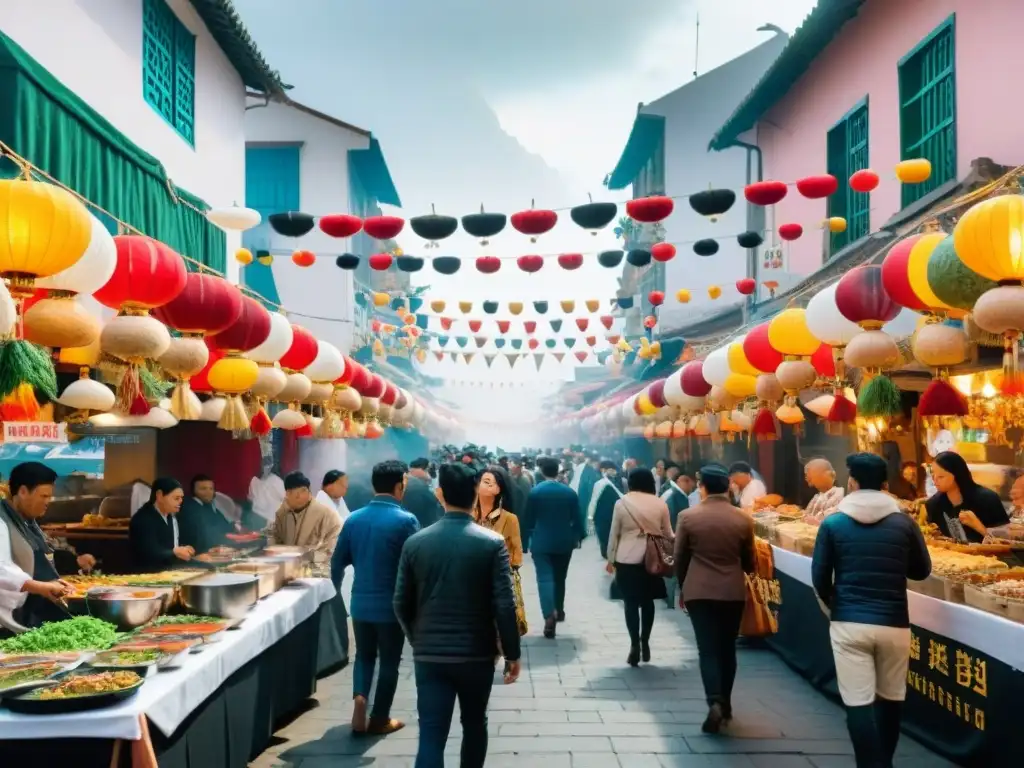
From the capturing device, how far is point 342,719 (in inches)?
285

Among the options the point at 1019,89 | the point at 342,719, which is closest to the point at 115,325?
the point at 342,719

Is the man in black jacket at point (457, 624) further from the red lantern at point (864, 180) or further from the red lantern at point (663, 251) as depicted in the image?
the red lantern at point (663, 251)

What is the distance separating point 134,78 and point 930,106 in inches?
387

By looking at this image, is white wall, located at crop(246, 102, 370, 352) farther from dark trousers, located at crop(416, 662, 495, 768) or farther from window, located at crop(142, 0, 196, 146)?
dark trousers, located at crop(416, 662, 495, 768)

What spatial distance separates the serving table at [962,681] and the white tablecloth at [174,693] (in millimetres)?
4451

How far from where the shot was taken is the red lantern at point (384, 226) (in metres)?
10.7

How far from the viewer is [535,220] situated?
412 inches

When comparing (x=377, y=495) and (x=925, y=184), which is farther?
(x=925, y=184)

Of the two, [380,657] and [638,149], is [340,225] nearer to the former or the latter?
[380,657]

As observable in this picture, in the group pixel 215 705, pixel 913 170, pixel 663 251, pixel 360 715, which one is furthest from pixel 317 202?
pixel 215 705

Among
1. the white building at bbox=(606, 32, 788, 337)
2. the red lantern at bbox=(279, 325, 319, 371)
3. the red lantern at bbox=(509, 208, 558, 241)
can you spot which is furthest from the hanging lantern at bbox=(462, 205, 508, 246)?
the white building at bbox=(606, 32, 788, 337)

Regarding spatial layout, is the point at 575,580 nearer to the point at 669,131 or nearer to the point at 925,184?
the point at 925,184

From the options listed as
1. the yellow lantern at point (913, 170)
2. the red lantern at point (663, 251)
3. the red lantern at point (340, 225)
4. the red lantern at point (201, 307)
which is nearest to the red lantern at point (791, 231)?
the red lantern at point (663, 251)

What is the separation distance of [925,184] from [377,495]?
8.57 meters
